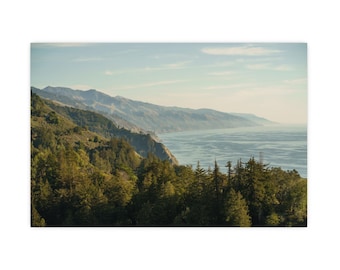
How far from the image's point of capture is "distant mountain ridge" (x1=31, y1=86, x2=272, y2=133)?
8505 millimetres

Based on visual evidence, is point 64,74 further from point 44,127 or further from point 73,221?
point 73,221

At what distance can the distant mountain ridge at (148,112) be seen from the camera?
850cm

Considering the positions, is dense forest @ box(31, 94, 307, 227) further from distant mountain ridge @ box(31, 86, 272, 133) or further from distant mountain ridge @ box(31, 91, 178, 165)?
distant mountain ridge @ box(31, 86, 272, 133)

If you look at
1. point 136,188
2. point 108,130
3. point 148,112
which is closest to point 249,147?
point 148,112

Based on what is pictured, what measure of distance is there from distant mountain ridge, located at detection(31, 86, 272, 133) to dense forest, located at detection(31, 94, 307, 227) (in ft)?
1.23

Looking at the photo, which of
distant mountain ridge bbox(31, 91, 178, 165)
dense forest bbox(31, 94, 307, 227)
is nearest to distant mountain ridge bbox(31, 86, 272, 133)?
distant mountain ridge bbox(31, 91, 178, 165)

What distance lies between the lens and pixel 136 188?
8539 mm

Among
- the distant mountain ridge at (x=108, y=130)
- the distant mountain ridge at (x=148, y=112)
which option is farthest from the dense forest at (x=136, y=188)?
the distant mountain ridge at (x=148, y=112)

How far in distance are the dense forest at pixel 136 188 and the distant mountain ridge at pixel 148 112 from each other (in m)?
0.38

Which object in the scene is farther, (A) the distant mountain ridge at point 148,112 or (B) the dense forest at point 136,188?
(A) the distant mountain ridge at point 148,112

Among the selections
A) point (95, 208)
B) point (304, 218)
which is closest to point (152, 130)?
point (95, 208)

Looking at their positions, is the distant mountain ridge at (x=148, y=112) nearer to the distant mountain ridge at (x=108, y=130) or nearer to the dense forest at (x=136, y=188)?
the distant mountain ridge at (x=108, y=130)

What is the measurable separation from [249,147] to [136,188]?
192 centimetres
